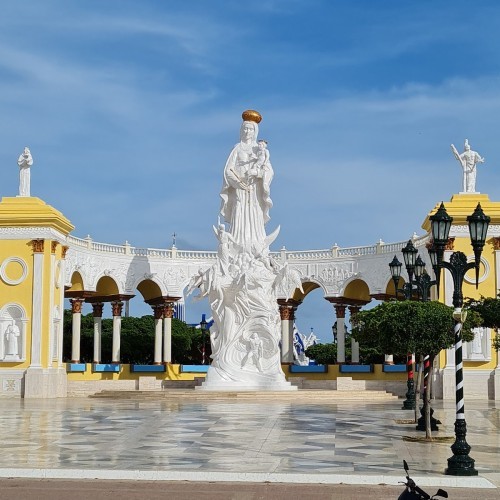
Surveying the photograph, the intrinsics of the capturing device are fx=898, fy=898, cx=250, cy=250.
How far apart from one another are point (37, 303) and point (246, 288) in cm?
855

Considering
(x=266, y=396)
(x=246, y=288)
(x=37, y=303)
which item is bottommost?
(x=266, y=396)

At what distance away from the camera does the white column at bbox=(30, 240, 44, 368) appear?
35.2m

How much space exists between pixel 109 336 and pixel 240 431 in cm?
4295

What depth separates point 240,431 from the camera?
1833 centimetres

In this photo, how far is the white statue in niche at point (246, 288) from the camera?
33562 millimetres

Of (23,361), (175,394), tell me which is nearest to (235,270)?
(175,394)

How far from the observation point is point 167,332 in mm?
45281

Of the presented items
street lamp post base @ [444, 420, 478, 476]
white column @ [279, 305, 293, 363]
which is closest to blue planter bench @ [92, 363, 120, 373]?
white column @ [279, 305, 293, 363]

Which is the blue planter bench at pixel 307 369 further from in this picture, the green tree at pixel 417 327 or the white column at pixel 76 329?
the green tree at pixel 417 327

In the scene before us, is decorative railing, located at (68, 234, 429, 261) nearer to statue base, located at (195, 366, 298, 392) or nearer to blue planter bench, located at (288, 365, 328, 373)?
blue planter bench, located at (288, 365, 328, 373)

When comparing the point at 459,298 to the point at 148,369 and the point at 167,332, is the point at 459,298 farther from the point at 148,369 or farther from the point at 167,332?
the point at 167,332

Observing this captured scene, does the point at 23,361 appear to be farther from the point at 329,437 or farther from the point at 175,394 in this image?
the point at 329,437

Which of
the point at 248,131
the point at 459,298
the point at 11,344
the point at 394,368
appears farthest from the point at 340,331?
the point at 459,298

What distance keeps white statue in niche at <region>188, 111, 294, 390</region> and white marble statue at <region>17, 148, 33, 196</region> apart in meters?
8.18
